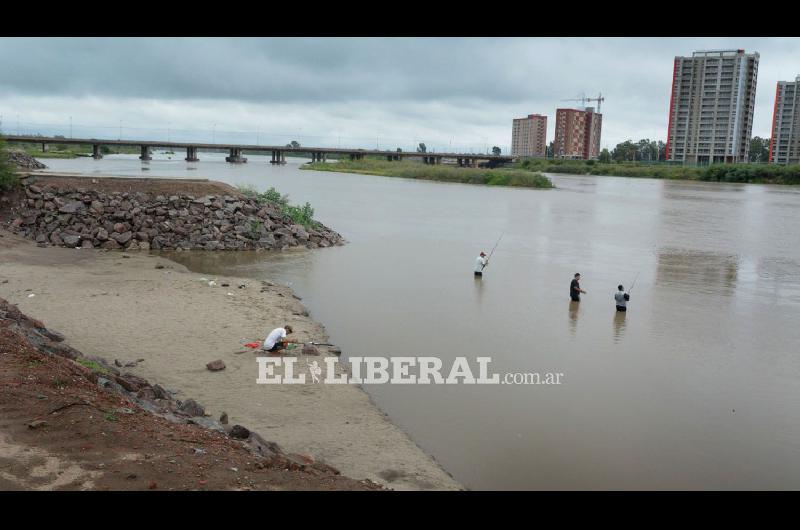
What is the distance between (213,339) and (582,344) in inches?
301

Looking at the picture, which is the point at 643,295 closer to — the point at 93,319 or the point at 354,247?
the point at 354,247

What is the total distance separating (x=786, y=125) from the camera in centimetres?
16862

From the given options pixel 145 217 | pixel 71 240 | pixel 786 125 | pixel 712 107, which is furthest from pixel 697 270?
pixel 786 125

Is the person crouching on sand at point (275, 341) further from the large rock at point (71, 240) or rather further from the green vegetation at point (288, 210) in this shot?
the green vegetation at point (288, 210)

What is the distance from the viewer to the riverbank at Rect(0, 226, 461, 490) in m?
8.43

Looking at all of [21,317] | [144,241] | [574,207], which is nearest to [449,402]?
[21,317]

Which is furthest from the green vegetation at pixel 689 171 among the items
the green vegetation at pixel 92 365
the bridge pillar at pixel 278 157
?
the green vegetation at pixel 92 365

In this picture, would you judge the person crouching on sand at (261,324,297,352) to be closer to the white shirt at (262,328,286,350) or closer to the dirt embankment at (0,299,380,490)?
the white shirt at (262,328,286,350)

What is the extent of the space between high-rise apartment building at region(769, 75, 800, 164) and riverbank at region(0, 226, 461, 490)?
172 metres

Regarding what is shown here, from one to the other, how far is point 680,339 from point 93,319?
1277 cm

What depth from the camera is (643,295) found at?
20.3 metres

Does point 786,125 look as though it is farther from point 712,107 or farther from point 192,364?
point 192,364

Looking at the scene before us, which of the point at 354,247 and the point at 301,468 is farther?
the point at 354,247

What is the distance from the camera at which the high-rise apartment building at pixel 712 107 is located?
159500 mm
